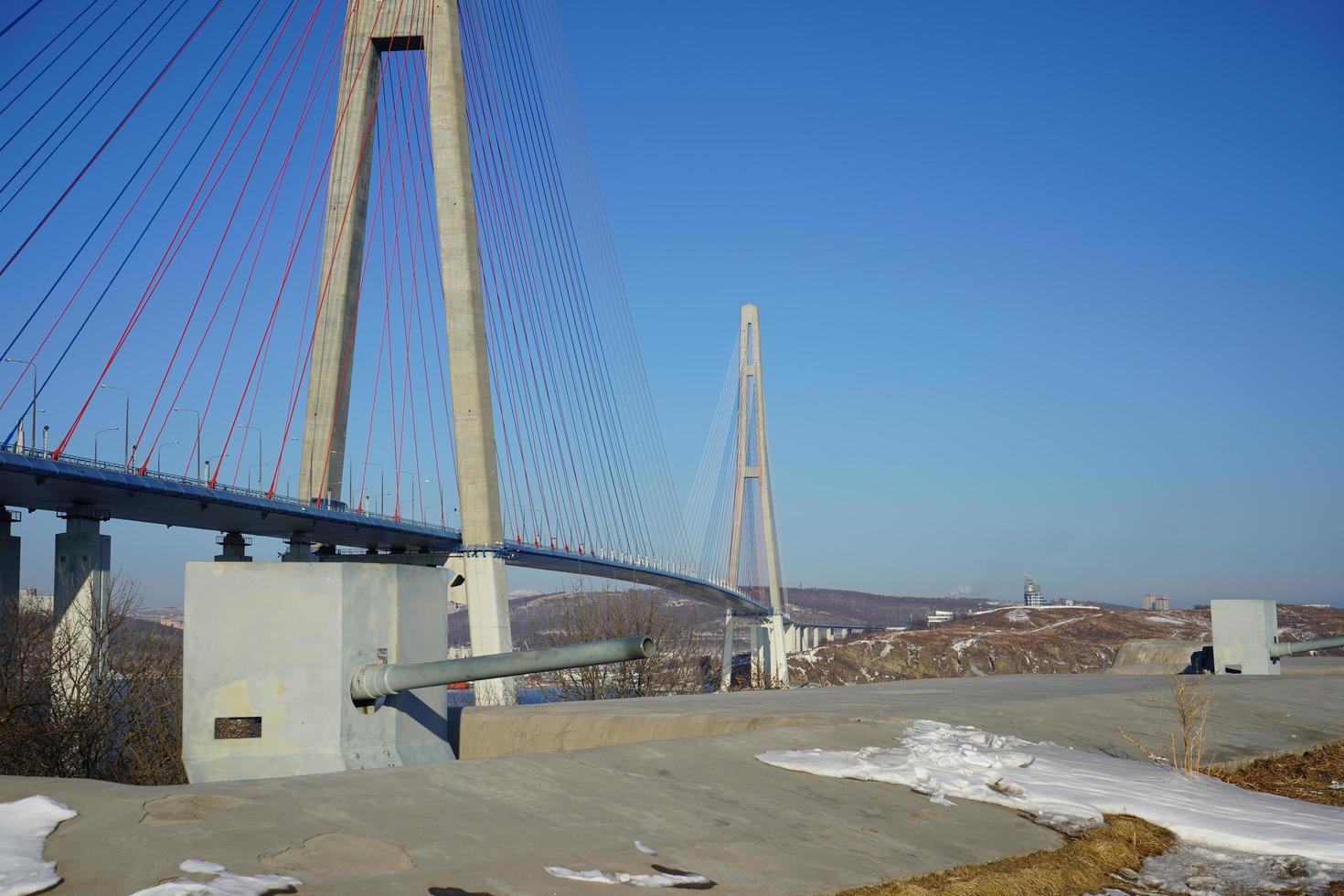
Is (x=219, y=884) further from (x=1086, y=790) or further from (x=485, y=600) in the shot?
(x=485, y=600)

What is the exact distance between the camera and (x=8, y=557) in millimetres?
34094

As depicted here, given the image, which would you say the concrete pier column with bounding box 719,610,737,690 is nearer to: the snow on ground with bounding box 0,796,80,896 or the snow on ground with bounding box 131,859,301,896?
the snow on ground with bounding box 0,796,80,896

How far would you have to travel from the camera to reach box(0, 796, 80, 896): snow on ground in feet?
14.4

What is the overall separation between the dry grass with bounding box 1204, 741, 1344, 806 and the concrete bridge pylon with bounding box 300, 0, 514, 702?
22349 millimetres

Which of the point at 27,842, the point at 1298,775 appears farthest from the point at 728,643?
the point at 27,842

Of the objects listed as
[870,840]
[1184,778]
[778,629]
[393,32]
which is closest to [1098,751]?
[1184,778]

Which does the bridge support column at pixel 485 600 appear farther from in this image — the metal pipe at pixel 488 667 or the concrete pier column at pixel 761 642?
the concrete pier column at pixel 761 642

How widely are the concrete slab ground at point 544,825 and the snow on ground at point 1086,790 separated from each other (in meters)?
0.24

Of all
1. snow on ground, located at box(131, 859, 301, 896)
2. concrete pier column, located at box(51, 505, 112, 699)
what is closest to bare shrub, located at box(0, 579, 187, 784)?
concrete pier column, located at box(51, 505, 112, 699)

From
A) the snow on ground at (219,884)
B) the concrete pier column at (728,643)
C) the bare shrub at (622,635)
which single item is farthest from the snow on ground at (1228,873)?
the concrete pier column at (728,643)

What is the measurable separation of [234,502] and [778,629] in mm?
39596

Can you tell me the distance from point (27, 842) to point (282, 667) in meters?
3.57

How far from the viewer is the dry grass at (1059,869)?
5.39m

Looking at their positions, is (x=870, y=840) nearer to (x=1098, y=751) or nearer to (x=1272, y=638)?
(x=1098, y=751)
